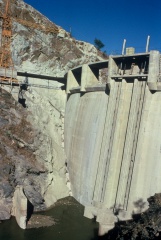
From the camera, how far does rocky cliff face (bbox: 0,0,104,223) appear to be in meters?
32.2

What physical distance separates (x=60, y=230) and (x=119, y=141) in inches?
375

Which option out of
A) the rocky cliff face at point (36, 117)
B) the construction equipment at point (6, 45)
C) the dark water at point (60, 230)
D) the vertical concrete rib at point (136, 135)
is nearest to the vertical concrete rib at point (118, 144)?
the vertical concrete rib at point (136, 135)

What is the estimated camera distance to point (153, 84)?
2691 cm

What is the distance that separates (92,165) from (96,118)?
4.84 m

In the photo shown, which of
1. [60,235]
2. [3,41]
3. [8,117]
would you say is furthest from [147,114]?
[3,41]

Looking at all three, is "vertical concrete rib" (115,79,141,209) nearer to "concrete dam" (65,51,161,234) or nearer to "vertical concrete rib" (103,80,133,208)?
"concrete dam" (65,51,161,234)

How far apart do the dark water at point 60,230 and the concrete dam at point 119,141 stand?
46.9 inches

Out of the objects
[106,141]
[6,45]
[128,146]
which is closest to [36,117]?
[6,45]

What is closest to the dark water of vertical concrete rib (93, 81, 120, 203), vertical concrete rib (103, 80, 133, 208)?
vertical concrete rib (93, 81, 120, 203)

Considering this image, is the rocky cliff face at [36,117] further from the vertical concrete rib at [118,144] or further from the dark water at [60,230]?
the vertical concrete rib at [118,144]

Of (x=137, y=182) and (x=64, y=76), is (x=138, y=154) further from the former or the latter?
(x=64, y=76)

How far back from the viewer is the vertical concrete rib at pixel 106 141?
30.1 m

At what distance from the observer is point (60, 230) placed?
92.1 ft

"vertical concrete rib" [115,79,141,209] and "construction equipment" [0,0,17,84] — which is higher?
"construction equipment" [0,0,17,84]
